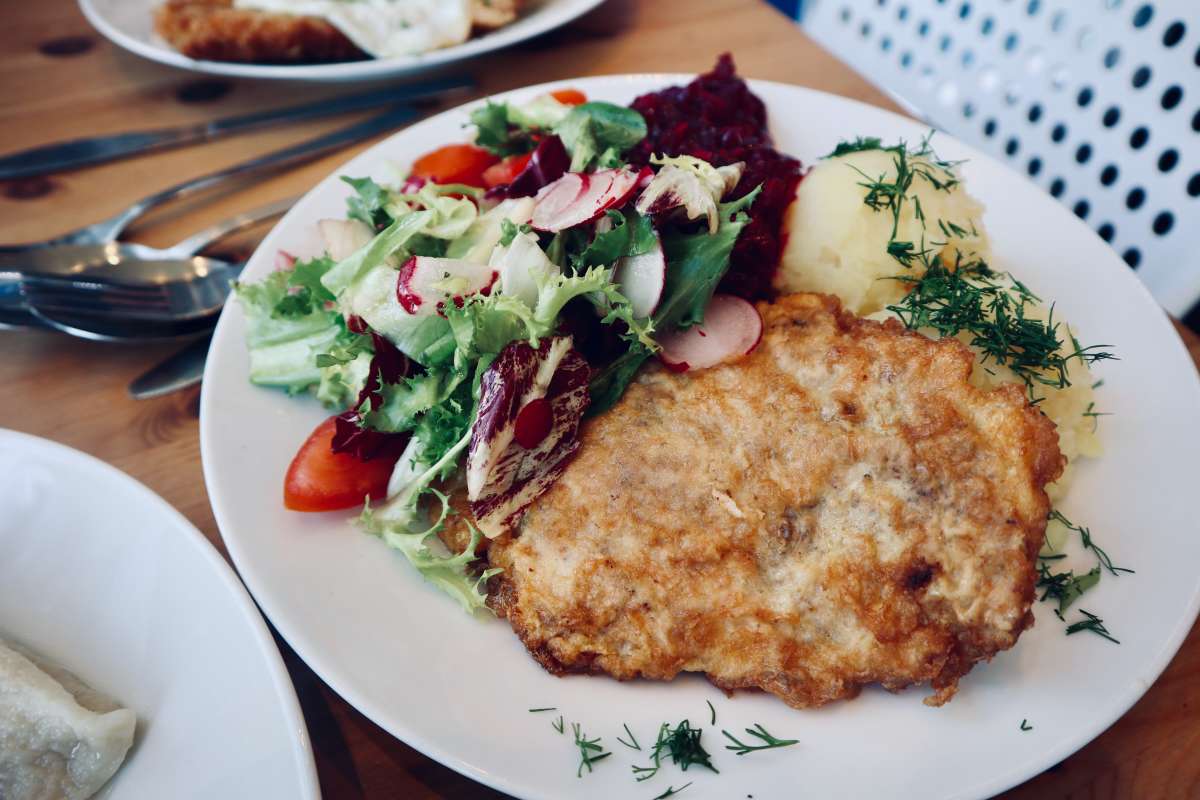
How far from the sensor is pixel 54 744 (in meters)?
1.63

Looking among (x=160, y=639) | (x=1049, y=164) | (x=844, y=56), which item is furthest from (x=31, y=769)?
(x=844, y=56)

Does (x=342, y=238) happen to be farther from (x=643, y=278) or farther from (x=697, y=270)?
(x=697, y=270)

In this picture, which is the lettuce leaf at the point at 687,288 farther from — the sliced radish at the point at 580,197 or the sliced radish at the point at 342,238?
the sliced radish at the point at 342,238

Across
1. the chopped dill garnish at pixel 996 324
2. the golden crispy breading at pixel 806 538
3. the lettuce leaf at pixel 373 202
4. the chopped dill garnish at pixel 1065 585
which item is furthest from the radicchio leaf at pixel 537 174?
the chopped dill garnish at pixel 1065 585

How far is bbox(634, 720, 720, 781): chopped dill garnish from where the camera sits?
1719mm

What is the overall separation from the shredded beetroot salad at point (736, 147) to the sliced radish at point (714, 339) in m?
0.21

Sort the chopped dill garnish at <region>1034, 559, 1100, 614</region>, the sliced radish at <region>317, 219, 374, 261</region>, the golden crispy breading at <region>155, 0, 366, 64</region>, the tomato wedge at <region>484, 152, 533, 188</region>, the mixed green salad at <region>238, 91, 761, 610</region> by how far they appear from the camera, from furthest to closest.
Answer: the golden crispy breading at <region>155, 0, 366, 64</region>
the tomato wedge at <region>484, 152, 533, 188</region>
the sliced radish at <region>317, 219, 374, 261</region>
the mixed green salad at <region>238, 91, 761, 610</region>
the chopped dill garnish at <region>1034, 559, 1100, 614</region>

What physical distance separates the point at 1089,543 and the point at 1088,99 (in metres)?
2.58

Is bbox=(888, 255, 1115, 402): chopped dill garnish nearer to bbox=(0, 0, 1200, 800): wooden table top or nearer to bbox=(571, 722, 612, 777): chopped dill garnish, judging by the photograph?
bbox=(0, 0, 1200, 800): wooden table top

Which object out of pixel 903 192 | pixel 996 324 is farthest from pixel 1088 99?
pixel 996 324

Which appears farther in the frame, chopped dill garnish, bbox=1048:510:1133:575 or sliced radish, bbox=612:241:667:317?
sliced radish, bbox=612:241:667:317

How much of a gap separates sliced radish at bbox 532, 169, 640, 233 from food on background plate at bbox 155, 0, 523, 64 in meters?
1.88

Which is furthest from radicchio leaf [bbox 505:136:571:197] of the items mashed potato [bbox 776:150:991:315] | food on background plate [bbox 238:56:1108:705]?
mashed potato [bbox 776:150:991:315]

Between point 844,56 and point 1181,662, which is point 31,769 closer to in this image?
point 1181,662
